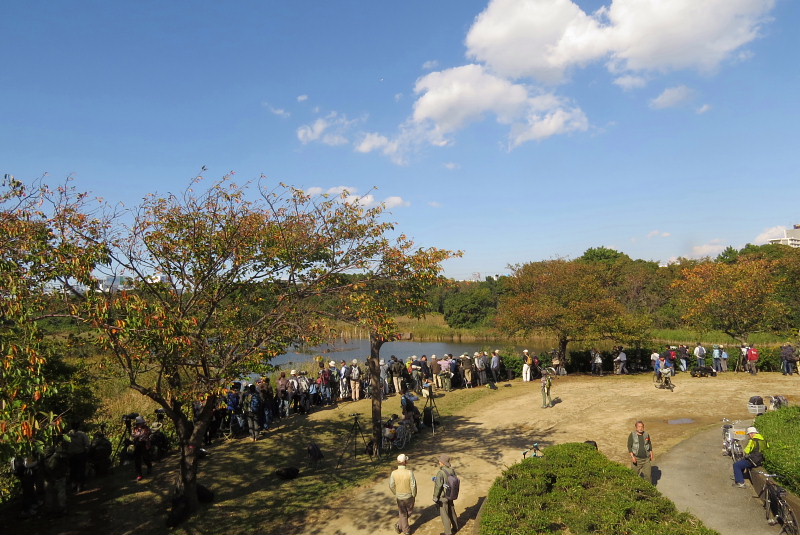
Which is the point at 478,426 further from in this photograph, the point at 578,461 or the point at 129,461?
the point at 129,461

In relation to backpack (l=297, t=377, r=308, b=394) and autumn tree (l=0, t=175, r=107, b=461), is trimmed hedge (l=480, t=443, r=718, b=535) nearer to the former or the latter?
autumn tree (l=0, t=175, r=107, b=461)

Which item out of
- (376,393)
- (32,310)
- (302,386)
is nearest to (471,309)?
(302,386)

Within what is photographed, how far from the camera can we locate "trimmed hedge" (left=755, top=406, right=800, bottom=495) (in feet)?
26.4

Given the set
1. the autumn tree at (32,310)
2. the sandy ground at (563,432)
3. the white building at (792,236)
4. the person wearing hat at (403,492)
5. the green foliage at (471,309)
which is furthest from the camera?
the white building at (792,236)

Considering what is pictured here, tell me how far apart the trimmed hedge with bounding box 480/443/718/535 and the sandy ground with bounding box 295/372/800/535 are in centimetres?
95

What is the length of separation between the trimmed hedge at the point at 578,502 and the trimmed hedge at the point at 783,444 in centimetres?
262

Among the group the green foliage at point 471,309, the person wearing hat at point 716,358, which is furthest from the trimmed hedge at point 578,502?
the green foliage at point 471,309

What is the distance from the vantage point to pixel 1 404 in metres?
5.42

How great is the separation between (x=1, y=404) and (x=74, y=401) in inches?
210

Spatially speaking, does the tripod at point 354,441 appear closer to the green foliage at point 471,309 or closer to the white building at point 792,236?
the green foliage at point 471,309

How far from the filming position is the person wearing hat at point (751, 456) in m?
8.87

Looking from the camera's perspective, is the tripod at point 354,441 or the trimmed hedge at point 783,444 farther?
the tripod at point 354,441

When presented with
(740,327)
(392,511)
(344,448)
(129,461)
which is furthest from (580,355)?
(129,461)

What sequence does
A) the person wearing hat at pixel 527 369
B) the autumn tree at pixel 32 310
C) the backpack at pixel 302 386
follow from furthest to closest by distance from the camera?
1. the person wearing hat at pixel 527 369
2. the backpack at pixel 302 386
3. the autumn tree at pixel 32 310
